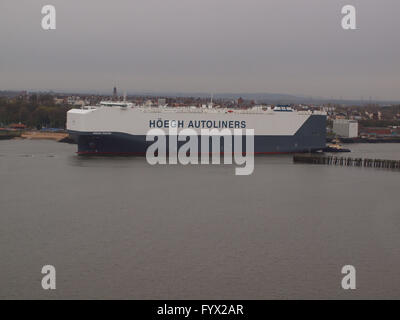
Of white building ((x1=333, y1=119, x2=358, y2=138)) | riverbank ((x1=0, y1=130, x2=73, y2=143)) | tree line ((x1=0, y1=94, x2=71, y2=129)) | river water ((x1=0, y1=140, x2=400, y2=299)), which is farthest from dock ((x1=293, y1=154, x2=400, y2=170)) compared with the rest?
tree line ((x1=0, y1=94, x2=71, y2=129))

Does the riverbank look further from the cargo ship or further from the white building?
the white building

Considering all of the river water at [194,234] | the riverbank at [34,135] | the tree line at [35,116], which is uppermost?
the tree line at [35,116]

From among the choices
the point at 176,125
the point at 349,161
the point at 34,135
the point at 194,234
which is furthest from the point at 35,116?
the point at 194,234

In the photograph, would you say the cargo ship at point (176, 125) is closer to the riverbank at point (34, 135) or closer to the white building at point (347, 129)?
the riverbank at point (34, 135)

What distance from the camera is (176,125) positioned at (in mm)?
18641

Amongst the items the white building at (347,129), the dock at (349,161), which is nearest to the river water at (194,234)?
the dock at (349,161)

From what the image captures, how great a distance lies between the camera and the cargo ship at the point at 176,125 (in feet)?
57.9

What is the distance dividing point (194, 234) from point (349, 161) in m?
10.5

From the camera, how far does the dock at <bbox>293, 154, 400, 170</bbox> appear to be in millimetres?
17422

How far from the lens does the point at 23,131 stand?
29203 mm

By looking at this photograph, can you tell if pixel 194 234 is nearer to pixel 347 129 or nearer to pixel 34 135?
pixel 34 135

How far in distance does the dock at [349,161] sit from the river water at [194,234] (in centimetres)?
313
